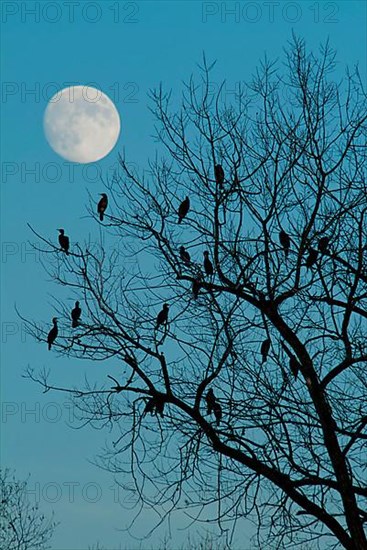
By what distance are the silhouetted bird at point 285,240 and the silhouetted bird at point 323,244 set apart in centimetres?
30

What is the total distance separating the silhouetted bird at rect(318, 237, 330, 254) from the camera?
932cm

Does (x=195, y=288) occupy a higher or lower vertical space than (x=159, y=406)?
higher

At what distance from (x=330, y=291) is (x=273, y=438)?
1576mm

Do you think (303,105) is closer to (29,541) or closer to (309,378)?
(309,378)

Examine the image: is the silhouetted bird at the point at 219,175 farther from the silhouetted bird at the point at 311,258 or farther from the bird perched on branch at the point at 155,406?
the bird perched on branch at the point at 155,406

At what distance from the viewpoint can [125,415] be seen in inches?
355

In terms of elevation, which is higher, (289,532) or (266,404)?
(266,404)

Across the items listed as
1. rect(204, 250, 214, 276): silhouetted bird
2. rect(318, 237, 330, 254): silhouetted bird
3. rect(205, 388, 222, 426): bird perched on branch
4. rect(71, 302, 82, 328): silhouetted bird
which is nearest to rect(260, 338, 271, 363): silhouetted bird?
rect(205, 388, 222, 426): bird perched on branch

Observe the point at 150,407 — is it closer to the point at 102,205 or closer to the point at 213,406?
the point at 213,406

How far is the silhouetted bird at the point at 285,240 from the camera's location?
9.35 m

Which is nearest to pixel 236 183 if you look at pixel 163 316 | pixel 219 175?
pixel 219 175

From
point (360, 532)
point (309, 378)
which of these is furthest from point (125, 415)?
point (360, 532)

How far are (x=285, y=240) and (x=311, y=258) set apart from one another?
0.31 metres

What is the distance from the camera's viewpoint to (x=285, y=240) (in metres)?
9.35
